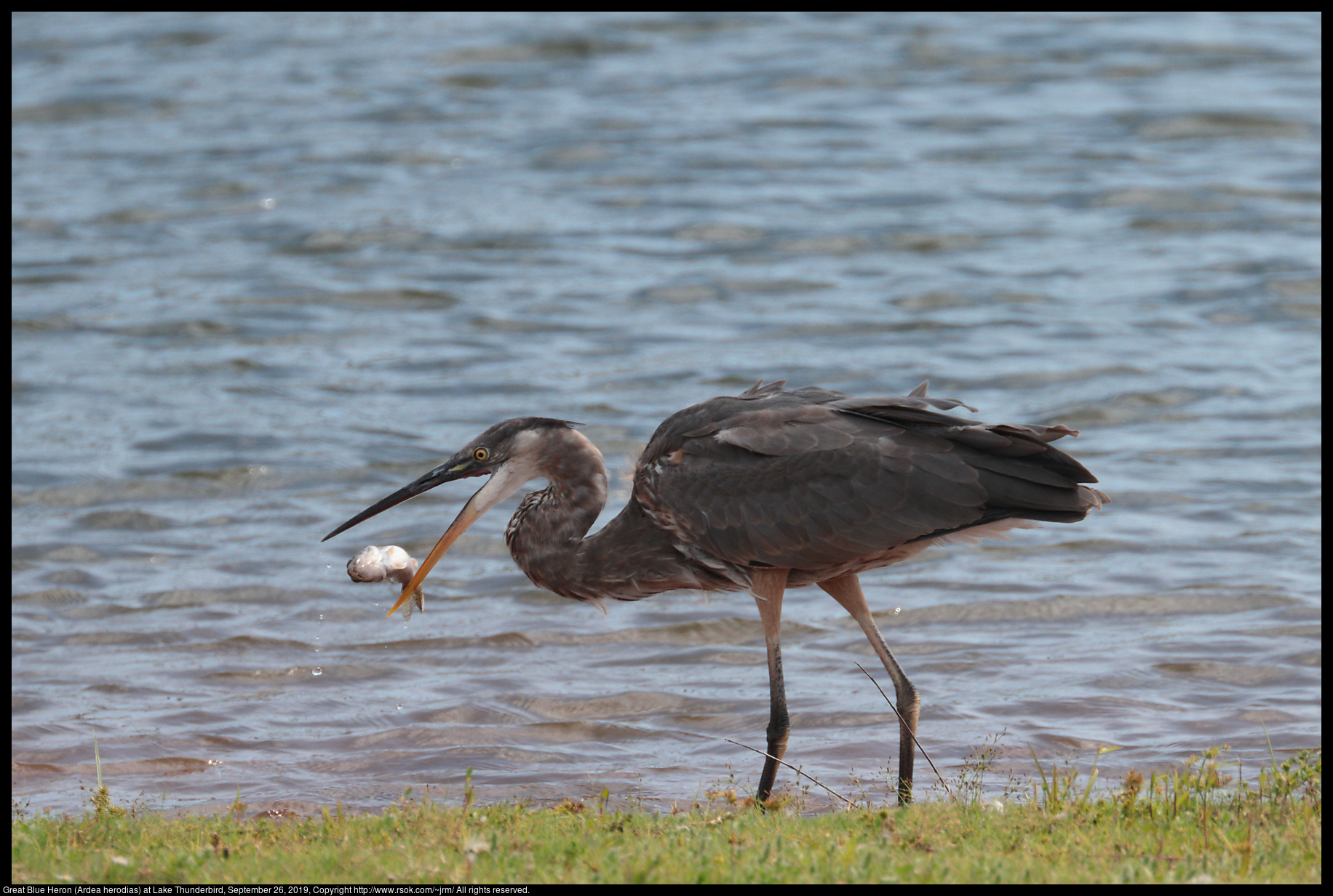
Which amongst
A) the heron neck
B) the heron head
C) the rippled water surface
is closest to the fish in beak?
the heron head

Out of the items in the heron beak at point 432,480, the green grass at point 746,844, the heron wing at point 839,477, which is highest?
the heron wing at point 839,477

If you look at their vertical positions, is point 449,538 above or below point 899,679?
above

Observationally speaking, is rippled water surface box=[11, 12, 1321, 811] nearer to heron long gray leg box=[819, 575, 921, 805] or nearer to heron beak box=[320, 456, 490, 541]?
heron long gray leg box=[819, 575, 921, 805]

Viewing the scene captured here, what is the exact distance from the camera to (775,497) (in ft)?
21.7

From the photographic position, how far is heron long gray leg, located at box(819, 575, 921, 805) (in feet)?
21.5

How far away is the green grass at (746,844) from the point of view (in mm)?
4352

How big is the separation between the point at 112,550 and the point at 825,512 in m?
6.62

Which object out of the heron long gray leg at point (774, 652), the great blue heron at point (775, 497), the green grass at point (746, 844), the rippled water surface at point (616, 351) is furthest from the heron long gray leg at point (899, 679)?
the green grass at point (746, 844)

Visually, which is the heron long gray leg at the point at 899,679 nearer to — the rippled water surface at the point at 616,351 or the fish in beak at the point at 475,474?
A: the rippled water surface at the point at 616,351

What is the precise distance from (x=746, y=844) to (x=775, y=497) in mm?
2073

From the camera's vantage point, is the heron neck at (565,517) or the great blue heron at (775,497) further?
the heron neck at (565,517)

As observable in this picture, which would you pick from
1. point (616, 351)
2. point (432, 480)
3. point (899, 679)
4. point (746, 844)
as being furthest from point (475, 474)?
point (616, 351)

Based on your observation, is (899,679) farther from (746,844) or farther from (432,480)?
(432,480)

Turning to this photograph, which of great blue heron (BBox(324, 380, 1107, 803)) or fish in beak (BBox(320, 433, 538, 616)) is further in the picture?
fish in beak (BBox(320, 433, 538, 616))
